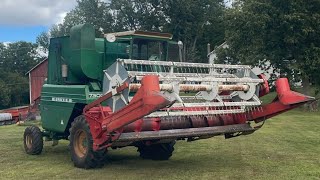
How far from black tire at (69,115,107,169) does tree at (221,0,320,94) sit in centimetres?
1930

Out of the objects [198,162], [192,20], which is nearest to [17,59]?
[192,20]

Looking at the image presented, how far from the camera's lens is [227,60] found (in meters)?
35.6

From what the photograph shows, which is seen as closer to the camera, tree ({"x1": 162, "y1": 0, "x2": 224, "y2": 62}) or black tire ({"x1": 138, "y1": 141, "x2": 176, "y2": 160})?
black tire ({"x1": 138, "y1": 141, "x2": 176, "y2": 160})

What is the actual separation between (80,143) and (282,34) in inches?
805

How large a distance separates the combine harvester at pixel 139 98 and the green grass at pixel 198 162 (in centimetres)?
43

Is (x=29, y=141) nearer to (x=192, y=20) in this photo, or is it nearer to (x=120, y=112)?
(x=120, y=112)

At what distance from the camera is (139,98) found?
7031mm

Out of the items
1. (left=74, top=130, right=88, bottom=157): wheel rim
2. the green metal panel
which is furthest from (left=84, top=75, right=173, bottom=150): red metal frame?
the green metal panel

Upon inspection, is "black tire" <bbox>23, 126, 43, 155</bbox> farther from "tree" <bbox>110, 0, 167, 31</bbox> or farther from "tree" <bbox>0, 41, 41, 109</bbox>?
"tree" <bbox>0, 41, 41, 109</bbox>

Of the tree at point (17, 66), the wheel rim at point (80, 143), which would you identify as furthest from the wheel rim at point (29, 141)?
the tree at point (17, 66)

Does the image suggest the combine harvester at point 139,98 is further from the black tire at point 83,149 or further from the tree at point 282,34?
the tree at point 282,34

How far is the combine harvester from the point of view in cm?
761

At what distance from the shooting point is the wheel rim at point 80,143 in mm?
8750

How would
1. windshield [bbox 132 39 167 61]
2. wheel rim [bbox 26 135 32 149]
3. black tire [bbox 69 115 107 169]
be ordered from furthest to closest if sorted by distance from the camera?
1. wheel rim [bbox 26 135 32 149]
2. windshield [bbox 132 39 167 61]
3. black tire [bbox 69 115 107 169]
